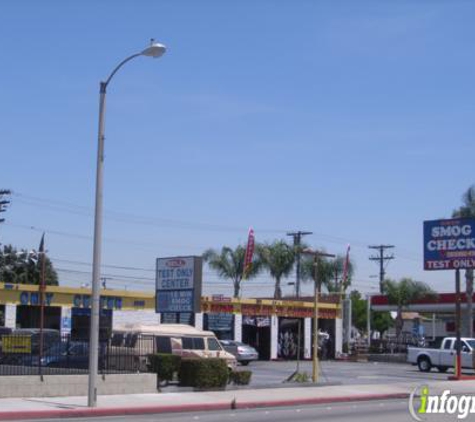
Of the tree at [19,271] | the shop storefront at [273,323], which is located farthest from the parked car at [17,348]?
the tree at [19,271]

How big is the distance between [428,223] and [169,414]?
65.3 ft

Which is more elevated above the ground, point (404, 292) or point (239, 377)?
point (404, 292)

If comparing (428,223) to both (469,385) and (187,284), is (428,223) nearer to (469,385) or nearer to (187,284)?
(469,385)

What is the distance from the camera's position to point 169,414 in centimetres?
2077


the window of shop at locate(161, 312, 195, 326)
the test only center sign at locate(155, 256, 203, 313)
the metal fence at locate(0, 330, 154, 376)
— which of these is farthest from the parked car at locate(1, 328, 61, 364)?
the window of shop at locate(161, 312, 195, 326)

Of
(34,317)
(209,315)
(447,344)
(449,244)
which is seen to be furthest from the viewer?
(209,315)

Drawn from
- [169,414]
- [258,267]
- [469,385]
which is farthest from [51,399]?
[258,267]

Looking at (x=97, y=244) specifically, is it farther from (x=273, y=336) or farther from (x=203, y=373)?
(x=273, y=336)

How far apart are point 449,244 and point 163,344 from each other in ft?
45.2

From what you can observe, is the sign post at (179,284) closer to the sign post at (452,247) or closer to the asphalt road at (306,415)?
the sign post at (452,247)

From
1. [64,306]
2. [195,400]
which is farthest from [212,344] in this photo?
[64,306]

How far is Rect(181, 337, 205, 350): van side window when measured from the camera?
1201 inches

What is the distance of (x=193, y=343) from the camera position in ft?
101

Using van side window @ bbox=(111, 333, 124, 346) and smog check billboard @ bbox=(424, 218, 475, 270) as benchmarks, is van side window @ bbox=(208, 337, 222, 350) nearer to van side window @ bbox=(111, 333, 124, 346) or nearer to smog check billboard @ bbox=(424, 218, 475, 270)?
van side window @ bbox=(111, 333, 124, 346)
